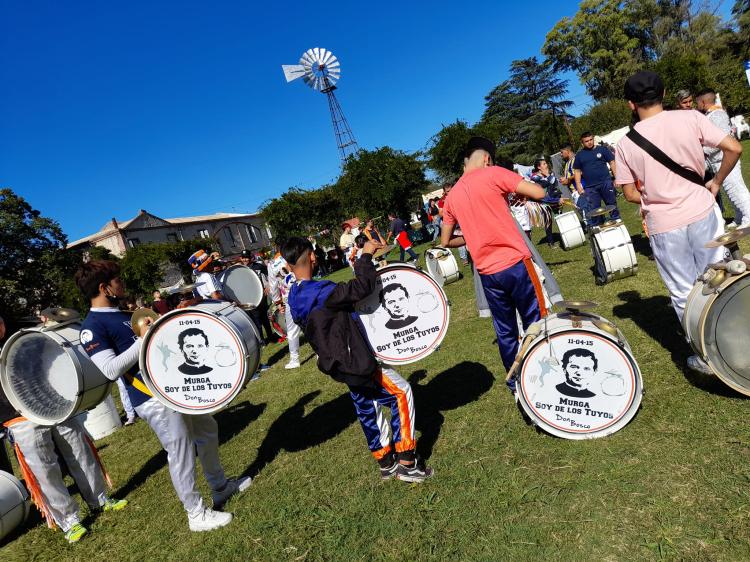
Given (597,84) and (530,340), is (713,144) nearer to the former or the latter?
(530,340)

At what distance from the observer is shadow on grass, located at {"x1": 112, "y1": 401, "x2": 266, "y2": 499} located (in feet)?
17.1

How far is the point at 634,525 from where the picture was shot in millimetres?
2568

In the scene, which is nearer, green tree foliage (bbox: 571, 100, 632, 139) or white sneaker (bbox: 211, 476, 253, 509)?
white sneaker (bbox: 211, 476, 253, 509)

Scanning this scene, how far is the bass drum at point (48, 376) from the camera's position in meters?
3.73

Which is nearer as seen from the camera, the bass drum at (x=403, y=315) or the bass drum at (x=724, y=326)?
the bass drum at (x=724, y=326)

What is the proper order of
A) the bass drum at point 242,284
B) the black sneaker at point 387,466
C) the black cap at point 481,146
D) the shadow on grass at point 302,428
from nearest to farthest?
the black sneaker at point 387,466
the black cap at point 481,146
the shadow on grass at point 302,428
the bass drum at point 242,284

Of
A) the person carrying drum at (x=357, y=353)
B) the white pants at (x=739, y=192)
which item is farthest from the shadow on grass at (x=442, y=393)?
the white pants at (x=739, y=192)

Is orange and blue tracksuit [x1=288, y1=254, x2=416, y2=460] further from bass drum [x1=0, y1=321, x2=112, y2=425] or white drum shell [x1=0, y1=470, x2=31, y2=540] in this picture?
white drum shell [x1=0, y1=470, x2=31, y2=540]

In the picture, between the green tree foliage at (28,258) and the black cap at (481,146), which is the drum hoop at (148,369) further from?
the green tree foliage at (28,258)

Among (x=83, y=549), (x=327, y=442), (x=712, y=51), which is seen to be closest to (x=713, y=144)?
(x=327, y=442)

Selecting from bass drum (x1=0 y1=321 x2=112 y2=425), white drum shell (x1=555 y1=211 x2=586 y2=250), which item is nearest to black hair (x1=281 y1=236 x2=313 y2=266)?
bass drum (x1=0 y1=321 x2=112 y2=425)

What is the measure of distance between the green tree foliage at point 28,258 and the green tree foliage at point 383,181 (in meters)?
23.9

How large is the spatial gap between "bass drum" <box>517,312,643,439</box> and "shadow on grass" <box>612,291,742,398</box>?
85 cm

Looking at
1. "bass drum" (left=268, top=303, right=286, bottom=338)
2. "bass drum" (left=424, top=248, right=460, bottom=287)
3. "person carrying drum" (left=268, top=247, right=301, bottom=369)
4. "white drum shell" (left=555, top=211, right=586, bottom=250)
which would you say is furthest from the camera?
"bass drum" (left=424, top=248, right=460, bottom=287)
